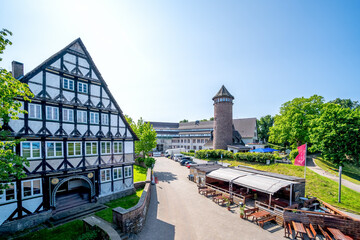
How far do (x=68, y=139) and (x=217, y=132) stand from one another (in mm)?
31936

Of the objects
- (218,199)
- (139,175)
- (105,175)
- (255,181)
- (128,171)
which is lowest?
(139,175)

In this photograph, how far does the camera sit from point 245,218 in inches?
529

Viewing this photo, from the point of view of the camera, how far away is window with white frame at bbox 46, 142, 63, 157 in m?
12.5

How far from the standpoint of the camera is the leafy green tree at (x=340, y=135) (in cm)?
1556

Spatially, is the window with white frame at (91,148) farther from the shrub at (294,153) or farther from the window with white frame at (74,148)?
the shrub at (294,153)

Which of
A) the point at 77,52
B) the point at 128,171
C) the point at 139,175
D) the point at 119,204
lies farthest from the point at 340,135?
the point at 77,52

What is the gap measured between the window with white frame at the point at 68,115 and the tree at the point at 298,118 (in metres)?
34.7

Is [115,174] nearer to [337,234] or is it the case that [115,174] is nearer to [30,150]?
[30,150]

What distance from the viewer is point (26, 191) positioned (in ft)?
37.5


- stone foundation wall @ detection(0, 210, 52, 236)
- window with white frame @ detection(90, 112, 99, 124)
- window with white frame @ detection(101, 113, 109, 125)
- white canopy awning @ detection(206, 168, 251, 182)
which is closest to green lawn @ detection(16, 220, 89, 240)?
stone foundation wall @ detection(0, 210, 52, 236)

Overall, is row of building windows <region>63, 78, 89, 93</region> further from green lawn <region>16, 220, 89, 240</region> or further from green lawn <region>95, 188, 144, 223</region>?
green lawn <region>95, 188, 144, 223</region>

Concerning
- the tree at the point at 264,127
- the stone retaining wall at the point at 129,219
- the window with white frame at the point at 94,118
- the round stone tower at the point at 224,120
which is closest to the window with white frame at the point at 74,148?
the window with white frame at the point at 94,118

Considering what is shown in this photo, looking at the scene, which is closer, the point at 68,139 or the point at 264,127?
the point at 68,139

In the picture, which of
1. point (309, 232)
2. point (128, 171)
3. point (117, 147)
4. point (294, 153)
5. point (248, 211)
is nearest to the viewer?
point (309, 232)
